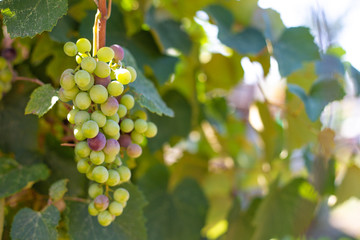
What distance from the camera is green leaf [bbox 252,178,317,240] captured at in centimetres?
87

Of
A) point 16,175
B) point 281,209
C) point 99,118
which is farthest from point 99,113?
point 281,209

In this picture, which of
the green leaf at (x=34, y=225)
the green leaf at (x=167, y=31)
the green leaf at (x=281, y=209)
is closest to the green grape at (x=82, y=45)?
the green leaf at (x=34, y=225)

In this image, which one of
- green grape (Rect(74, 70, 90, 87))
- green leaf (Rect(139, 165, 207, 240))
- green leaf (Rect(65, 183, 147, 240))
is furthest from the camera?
green leaf (Rect(139, 165, 207, 240))

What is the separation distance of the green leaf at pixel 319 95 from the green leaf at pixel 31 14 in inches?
18.3

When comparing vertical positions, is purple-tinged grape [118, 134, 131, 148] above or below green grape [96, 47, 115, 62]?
below

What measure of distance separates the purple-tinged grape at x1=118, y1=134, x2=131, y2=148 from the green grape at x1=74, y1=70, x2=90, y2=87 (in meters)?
0.10

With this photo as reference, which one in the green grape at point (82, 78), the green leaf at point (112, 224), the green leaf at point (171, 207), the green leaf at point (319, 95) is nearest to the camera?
the green grape at point (82, 78)

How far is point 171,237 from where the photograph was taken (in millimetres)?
804

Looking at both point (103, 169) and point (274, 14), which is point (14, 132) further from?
point (274, 14)

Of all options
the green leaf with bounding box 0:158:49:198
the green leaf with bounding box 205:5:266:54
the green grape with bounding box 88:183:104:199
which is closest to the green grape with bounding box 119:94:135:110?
the green grape with bounding box 88:183:104:199

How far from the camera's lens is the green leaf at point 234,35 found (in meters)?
0.75

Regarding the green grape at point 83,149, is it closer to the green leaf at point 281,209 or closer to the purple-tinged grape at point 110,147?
the purple-tinged grape at point 110,147

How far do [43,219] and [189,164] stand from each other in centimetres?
64

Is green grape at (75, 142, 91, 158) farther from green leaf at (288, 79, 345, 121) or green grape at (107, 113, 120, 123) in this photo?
green leaf at (288, 79, 345, 121)
